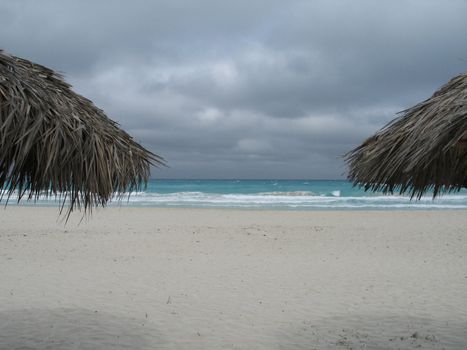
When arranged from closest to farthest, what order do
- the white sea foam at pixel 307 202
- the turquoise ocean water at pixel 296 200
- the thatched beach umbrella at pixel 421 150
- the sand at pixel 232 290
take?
the thatched beach umbrella at pixel 421 150 < the sand at pixel 232 290 < the white sea foam at pixel 307 202 < the turquoise ocean water at pixel 296 200

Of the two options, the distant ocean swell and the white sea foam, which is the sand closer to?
the white sea foam

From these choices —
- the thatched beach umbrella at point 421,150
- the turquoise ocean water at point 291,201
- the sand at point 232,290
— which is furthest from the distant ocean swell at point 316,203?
the thatched beach umbrella at point 421,150

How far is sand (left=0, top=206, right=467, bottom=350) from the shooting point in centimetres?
450

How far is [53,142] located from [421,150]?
222 cm

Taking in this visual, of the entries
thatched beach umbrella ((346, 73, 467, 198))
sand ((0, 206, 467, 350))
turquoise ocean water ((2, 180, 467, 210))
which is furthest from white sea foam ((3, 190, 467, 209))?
thatched beach umbrella ((346, 73, 467, 198))

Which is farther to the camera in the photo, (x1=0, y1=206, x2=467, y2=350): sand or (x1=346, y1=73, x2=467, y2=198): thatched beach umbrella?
(x1=0, y1=206, x2=467, y2=350): sand

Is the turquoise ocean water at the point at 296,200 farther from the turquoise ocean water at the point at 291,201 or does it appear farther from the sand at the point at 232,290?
the sand at the point at 232,290

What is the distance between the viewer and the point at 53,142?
→ 258cm

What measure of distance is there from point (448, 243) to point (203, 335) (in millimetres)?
8479

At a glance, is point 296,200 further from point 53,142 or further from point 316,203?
point 53,142

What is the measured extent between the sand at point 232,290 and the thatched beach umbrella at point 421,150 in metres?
1.63

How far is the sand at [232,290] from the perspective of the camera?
14.8 ft

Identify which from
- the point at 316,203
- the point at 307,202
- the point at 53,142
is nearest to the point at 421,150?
the point at 53,142

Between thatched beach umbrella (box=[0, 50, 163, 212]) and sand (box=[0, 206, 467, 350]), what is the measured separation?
193 centimetres
